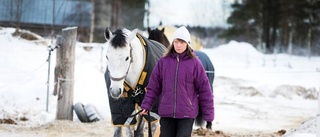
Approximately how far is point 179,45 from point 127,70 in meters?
0.80

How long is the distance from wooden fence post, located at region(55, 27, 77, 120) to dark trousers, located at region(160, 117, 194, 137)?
364 cm

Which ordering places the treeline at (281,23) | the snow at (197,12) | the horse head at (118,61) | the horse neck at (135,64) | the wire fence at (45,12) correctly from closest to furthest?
the horse head at (118,61) < the horse neck at (135,64) < the wire fence at (45,12) < the treeline at (281,23) < the snow at (197,12)

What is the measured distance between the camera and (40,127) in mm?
6480

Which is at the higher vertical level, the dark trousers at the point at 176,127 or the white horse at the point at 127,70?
the white horse at the point at 127,70

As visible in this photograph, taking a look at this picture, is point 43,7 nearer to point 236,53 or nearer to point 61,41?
point 61,41

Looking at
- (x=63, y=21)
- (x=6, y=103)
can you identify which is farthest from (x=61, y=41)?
(x=63, y=21)

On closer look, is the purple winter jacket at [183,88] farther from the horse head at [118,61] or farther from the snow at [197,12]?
the snow at [197,12]

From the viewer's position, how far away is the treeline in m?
26.1

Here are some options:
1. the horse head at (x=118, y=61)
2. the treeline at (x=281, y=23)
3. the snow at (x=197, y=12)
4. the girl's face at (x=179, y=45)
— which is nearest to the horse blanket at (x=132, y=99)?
the horse head at (x=118, y=61)

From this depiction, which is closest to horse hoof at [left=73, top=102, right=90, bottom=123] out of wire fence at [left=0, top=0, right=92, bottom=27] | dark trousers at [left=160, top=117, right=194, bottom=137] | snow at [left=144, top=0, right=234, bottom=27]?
wire fence at [left=0, top=0, right=92, bottom=27]

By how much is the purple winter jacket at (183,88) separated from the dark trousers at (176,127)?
0.26 feet

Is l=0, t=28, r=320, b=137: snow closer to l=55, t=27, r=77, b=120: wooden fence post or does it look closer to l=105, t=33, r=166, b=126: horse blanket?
l=55, t=27, r=77, b=120: wooden fence post

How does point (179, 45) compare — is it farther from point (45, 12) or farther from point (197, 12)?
point (197, 12)

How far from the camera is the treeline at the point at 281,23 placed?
85.5ft
